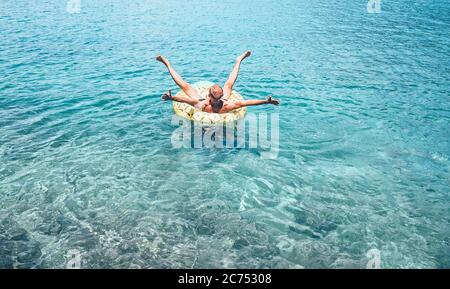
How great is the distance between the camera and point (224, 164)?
8289 millimetres

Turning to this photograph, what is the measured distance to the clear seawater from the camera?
19.5 feet

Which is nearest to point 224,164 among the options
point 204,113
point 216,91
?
point 204,113

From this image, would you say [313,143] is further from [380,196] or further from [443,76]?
[443,76]

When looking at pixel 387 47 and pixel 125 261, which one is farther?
pixel 387 47

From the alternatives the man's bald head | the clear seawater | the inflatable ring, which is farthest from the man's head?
the clear seawater

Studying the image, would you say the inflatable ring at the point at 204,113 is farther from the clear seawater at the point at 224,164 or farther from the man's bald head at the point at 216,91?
the clear seawater at the point at 224,164

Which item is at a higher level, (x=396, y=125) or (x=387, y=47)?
(x=387, y=47)

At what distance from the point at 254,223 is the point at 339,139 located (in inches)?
164

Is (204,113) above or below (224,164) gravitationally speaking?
above

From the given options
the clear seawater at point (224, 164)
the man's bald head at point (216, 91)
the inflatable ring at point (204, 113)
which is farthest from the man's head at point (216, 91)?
the clear seawater at point (224, 164)

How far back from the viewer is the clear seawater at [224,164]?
19.5 feet

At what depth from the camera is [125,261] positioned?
5.62 meters

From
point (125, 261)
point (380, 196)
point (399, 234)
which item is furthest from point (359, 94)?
point (125, 261)

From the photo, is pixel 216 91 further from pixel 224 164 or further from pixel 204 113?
pixel 224 164
